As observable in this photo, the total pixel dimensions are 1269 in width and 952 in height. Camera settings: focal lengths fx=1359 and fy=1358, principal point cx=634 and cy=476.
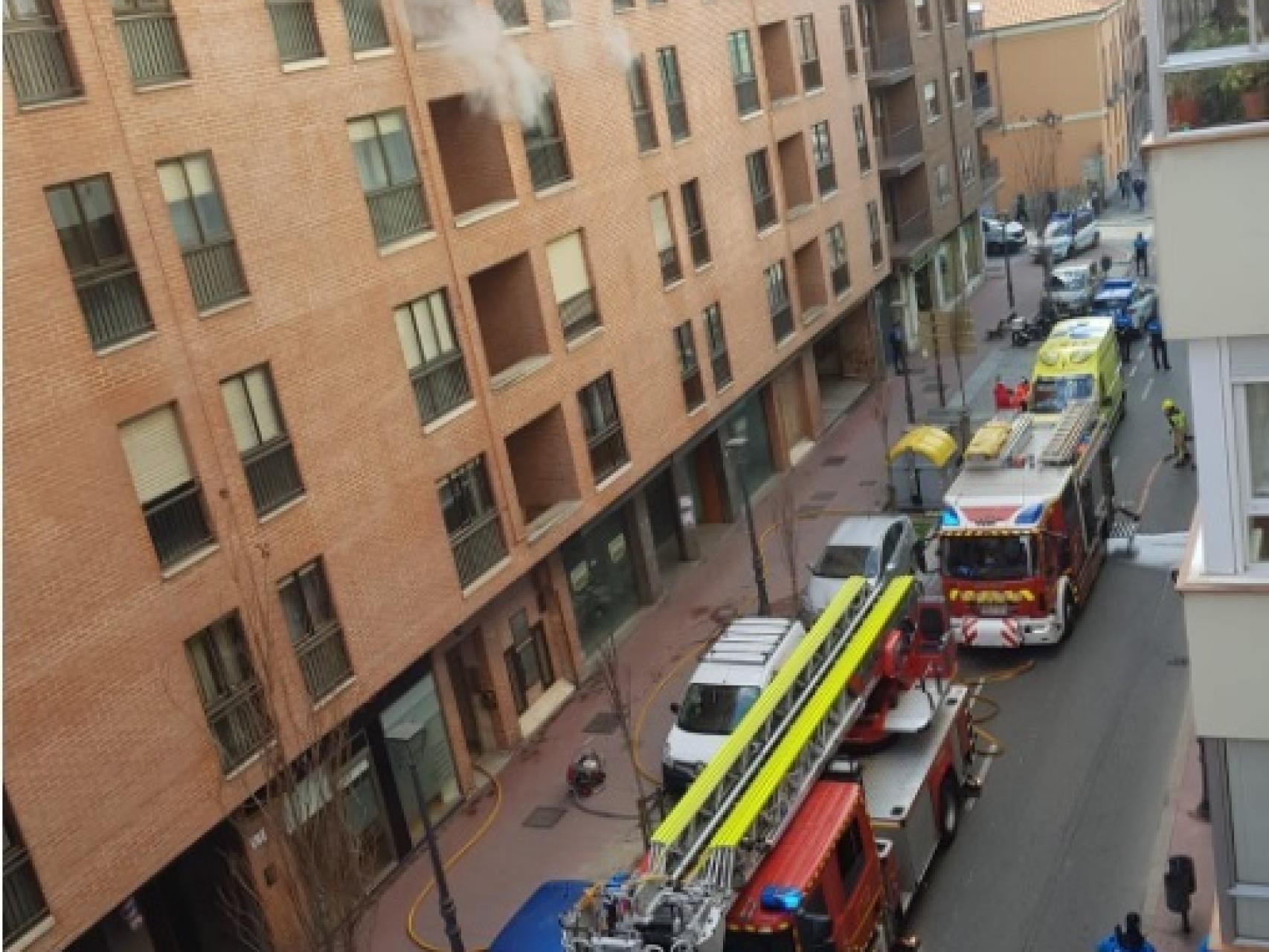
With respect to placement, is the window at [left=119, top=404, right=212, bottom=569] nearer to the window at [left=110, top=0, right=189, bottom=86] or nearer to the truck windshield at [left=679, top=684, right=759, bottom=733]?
the window at [left=110, top=0, right=189, bottom=86]

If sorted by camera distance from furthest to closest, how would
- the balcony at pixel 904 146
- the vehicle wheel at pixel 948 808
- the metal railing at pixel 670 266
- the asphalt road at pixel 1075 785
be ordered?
1. the balcony at pixel 904 146
2. the metal railing at pixel 670 266
3. the vehicle wheel at pixel 948 808
4. the asphalt road at pixel 1075 785

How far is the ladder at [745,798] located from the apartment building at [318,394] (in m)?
4.31

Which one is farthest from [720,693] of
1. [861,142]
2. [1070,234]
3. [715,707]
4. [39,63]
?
[1070,234]

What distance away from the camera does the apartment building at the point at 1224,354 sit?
909 centimetres

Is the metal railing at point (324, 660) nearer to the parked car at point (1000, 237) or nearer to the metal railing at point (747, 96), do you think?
the metal railing at point (747, 96)

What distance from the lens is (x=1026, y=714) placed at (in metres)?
21.6

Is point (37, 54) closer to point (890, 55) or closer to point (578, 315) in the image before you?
point (578, 315)

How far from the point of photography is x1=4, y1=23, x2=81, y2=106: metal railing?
14555 millimetres

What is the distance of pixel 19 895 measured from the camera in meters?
14.3

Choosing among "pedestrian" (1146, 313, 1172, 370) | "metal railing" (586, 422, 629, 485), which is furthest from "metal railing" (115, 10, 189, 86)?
"pedestrian" (1146, 313, 1172, 370)

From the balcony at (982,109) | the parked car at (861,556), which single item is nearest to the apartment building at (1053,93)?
the balcony at (982,109)

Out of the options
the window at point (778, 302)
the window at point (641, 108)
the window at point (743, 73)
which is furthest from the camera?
the window at point (778, 302)

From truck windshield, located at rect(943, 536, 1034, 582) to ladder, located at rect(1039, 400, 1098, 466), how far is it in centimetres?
241

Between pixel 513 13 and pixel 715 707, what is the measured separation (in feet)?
40.0
